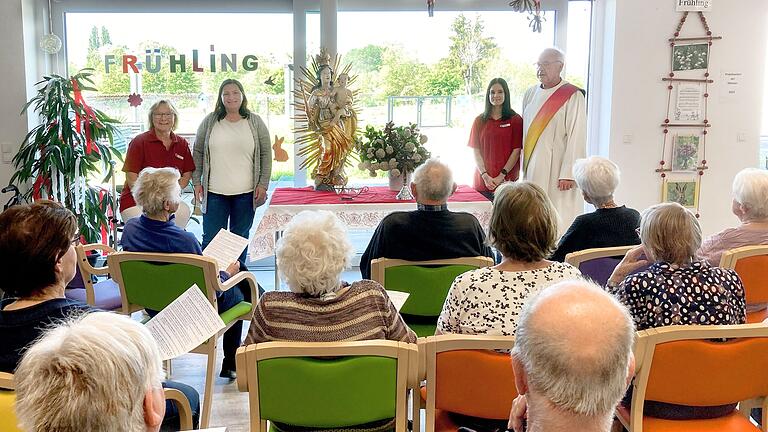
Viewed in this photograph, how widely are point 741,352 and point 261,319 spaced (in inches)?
51.5

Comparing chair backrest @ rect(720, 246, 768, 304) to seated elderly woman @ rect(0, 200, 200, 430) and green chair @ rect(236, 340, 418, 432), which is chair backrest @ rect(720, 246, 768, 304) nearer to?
green chair @ rect(236, 340, 418, 432)

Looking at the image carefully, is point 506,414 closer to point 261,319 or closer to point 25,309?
point 261,319

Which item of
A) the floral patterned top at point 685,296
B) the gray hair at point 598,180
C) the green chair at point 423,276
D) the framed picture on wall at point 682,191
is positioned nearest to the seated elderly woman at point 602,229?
the gray hair at point 598,180

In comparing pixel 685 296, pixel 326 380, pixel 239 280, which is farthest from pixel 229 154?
pixel 685 296

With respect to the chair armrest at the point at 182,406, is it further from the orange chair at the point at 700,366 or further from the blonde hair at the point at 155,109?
the blonde hair at the point at 155,109

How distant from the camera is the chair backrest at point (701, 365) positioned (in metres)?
1.91

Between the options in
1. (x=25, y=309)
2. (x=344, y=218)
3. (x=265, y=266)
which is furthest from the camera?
(x=265, y=266)

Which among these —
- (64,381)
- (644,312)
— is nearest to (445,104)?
(644,312)

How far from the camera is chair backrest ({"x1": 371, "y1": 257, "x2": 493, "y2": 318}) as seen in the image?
2.90 metres

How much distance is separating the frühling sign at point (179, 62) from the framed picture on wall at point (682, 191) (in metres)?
3.42

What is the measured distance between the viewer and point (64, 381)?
1169mm

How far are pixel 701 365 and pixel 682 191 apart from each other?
13.8 ft

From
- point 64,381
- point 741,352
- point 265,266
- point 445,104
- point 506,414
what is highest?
point 445,104

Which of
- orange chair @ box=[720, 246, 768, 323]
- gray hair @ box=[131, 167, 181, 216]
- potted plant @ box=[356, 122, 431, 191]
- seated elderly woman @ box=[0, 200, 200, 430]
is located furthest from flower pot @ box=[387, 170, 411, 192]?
seated elderly woman @ box=[0, 200, 200, 430]
